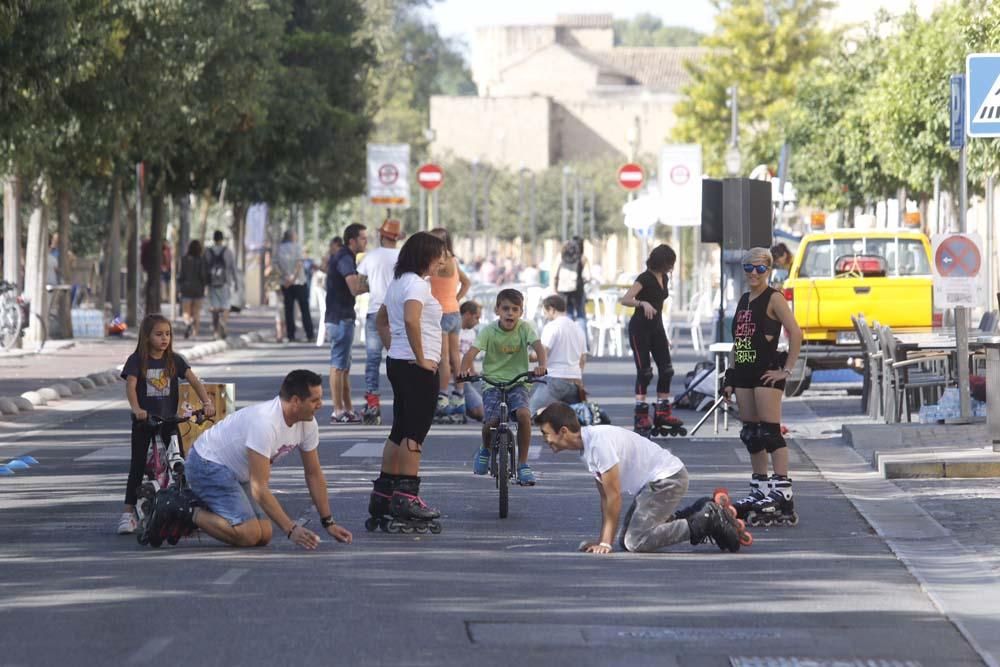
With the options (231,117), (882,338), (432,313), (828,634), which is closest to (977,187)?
(231,117)

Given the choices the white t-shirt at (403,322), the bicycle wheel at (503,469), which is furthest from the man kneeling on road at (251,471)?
the bicycle wheel at (503,469)

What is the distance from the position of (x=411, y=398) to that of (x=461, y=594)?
2.94 metres

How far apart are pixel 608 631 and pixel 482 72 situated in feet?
528

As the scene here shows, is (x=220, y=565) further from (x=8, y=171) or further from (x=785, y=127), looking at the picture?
(x=785, y=127)

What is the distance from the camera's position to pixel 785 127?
63.0 metres

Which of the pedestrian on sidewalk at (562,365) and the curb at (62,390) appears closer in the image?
the pedestrian on sidewalk at (562,365)

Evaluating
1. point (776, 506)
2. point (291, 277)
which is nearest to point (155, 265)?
point (291, 277)

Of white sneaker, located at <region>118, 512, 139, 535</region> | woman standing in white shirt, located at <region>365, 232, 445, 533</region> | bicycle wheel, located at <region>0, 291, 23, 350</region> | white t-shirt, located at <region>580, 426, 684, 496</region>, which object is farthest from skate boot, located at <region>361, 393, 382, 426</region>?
bicycle wheel, located at <region>0, 291, 23, 350</region>

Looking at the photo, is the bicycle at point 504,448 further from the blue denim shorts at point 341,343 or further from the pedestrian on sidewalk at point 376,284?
the blue denim shorts at point 341,343

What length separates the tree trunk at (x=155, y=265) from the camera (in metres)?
41.7

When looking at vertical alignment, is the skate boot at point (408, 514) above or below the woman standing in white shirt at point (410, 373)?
below

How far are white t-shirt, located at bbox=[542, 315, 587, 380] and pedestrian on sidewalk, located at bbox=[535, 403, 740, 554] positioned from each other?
6036 millimetres

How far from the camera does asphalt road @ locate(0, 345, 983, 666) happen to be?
8617mm

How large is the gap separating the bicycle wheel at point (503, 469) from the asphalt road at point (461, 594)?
0.10 m
